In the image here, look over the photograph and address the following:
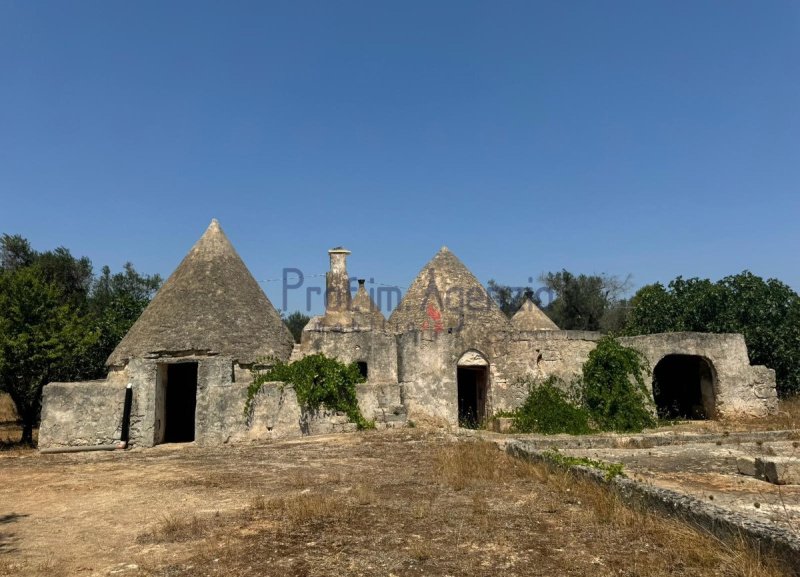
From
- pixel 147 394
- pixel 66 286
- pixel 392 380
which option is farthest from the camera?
pixel 66 286

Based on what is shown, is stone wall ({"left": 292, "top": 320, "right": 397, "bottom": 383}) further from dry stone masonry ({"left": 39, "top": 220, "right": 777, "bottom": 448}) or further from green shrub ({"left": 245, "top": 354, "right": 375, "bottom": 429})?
green shrub ({"left": 245, "top": 354, "right": 375, "bottom": 429})

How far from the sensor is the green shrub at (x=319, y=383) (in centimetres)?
1252

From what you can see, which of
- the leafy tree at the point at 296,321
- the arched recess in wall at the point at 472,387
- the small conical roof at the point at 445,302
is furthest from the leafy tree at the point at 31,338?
the leafy tree at the point at 296,321

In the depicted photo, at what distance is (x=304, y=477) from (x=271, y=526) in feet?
8.48

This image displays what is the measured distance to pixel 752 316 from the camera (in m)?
18.5

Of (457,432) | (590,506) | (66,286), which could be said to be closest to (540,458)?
(590,506)

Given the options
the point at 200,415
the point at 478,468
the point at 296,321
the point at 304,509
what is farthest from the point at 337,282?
the point at 296,321

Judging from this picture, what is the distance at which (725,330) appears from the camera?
18781 millimetres

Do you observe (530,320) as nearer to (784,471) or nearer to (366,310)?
(366,310)

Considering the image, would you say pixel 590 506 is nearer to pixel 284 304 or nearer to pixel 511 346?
pixel 511 346

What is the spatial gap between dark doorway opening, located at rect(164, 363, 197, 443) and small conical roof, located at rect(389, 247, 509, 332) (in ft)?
20.0

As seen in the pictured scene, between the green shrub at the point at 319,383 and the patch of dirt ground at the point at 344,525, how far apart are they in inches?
144

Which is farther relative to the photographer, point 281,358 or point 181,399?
point 181,399

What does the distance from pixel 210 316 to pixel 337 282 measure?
3965mm
